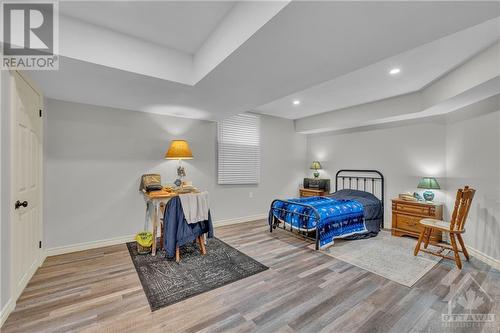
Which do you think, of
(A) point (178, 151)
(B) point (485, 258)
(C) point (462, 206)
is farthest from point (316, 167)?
(A) point (178, 151)

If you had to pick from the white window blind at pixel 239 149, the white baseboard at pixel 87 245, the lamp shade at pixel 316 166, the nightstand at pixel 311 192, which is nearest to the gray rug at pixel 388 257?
the nightstand at pixel 311 192

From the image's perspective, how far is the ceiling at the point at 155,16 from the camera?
1.76 m

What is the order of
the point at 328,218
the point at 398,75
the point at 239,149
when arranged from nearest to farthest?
the point at 398,75 < the point at 328,218 < the point at 239,149

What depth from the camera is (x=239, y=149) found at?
4.91m

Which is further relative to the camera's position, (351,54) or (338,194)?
(338,194)

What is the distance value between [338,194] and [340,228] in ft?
4.73

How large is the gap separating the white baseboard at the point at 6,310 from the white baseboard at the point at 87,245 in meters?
1.28

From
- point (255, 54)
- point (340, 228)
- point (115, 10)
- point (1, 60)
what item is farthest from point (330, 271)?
point (1, 60)

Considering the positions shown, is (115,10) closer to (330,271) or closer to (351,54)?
(351,54)

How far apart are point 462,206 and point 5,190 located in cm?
479

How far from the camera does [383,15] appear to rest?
1380 mm

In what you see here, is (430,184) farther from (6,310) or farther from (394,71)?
(6,310)

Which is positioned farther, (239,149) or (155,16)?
(239,149)

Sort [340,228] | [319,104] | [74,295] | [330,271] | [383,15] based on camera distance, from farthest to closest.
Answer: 1. [319,104]
2. [340,228]
3. [330,271]
4. [74,295]
5. [383,15]
